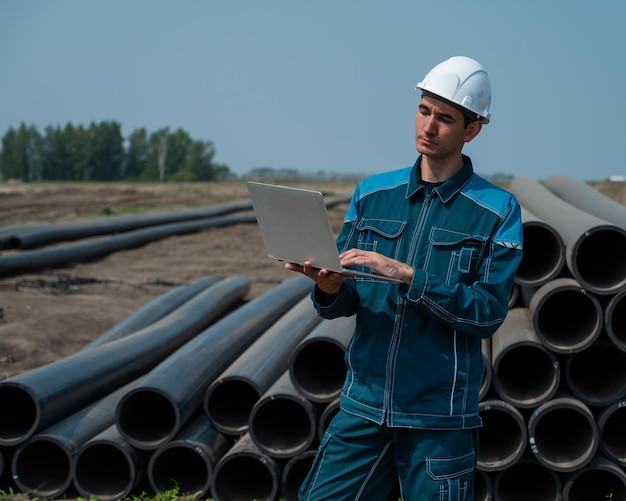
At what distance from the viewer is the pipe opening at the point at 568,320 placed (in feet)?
Result: 16.2

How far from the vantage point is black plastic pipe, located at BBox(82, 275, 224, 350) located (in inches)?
294

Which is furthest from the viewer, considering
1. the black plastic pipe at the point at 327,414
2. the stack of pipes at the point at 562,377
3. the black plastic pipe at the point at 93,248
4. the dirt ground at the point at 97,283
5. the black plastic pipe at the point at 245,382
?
the black plastic pipe at the point at 93,248

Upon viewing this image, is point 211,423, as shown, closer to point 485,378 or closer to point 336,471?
point 485,378

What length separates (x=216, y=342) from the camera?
247 inches

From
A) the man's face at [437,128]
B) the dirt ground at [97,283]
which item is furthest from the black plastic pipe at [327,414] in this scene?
the dirt ground at [97,283]

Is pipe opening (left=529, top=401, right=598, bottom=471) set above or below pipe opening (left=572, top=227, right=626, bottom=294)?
below

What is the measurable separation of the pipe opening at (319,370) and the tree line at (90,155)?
73.8m

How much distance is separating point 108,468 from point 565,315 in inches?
131

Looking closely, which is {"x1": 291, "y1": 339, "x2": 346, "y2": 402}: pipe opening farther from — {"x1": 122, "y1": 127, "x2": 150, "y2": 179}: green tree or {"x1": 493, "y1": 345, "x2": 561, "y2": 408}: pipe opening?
{"x1": 122, "y1": 127, "x2": 150, "y2": 179}: green tree

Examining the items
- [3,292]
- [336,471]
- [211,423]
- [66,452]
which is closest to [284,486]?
[211,423]

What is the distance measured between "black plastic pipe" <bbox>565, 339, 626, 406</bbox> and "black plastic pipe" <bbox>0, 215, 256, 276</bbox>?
8.83 meters

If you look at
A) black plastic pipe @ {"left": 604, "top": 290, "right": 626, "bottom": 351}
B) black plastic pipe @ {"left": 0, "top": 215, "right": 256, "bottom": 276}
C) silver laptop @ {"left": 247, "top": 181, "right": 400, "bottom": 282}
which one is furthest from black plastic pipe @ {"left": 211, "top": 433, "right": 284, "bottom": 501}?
black plastic pipe @ {"left": 0, "top": 215, "right": 256, "bottom": 276}

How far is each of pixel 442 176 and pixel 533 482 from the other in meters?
3.10

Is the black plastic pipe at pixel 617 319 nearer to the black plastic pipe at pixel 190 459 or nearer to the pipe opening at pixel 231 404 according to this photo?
the pipe opening at pixel 231 404
